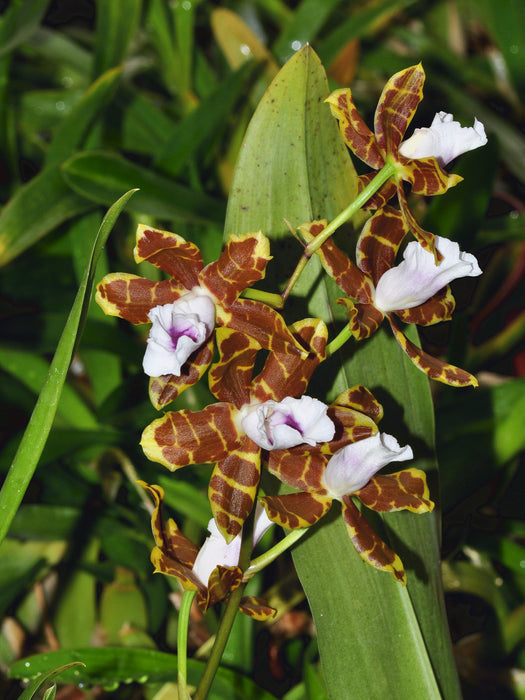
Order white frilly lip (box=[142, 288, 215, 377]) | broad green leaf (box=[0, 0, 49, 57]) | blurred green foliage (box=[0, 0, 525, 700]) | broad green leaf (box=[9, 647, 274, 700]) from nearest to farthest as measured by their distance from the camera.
A: white frilly lip (box=[142, 288, 215, 377])
broad green leaf (box=[9, 647, 274, 700])
blurred green foliage (box=[0, 0, 525, 700])
broad green leaf (box=[0, 0, 49, 57])

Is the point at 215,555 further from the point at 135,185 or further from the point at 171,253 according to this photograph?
the point at 135,185

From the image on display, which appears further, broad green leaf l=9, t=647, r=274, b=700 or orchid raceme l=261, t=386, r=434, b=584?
broad green leaf l=9, t=647, r=274, b=700

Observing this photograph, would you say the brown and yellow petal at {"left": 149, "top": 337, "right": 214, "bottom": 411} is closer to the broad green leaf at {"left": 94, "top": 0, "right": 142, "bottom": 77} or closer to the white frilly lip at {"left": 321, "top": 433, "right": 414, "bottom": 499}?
the white frilly lip at {"left": 321, "top": 433, "right": 414, "bottom": 499}

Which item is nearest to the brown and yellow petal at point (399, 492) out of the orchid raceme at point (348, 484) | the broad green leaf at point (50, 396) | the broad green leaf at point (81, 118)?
the orchid raceme at point (348, 484)

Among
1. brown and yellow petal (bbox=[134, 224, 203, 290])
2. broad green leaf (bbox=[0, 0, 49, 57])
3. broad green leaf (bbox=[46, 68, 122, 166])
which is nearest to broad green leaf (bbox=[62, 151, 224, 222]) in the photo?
broad green leaf (bbox=[46, 68, 122, 166])

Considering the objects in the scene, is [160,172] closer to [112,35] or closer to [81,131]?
[81,131]

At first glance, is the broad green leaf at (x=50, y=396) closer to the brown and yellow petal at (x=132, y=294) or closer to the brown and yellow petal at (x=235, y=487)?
the brown and yellow petal at (x=132, y=294)

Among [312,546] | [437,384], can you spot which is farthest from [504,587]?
[312,546]
